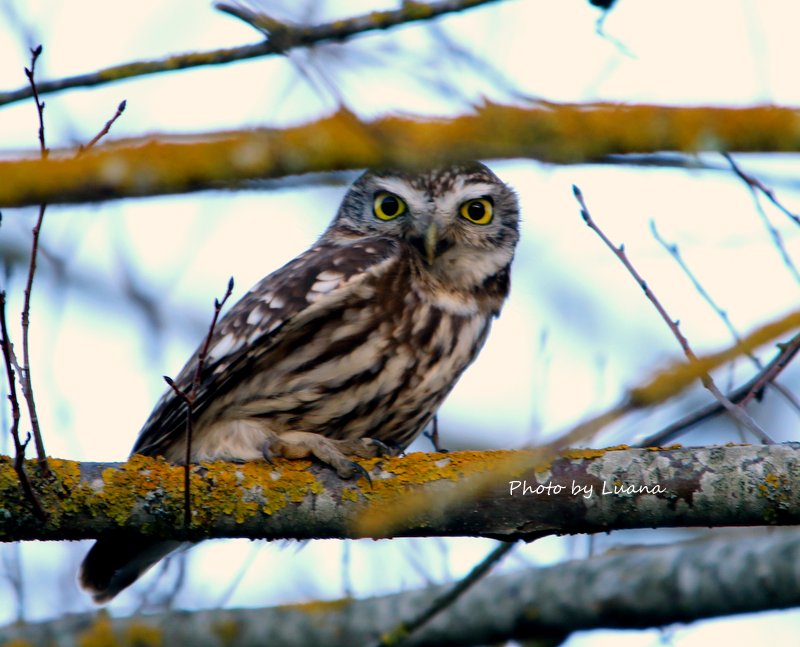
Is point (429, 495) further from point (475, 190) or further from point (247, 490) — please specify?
point (475, 190)

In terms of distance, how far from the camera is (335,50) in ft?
9.99

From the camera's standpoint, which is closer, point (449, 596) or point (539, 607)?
point (449, 596)

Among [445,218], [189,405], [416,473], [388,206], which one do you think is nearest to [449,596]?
[416,473]

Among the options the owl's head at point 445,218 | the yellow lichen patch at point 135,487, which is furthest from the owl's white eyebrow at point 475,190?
the yellow lichen patch at point 135,487

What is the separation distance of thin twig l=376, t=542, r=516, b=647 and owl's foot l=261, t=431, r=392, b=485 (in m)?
0.66

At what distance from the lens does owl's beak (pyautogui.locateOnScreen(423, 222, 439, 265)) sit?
5113 mm

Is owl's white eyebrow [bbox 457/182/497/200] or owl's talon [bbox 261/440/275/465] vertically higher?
owl's white eyebrow [bbox 457/182/497/200]

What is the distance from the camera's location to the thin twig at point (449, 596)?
11.2 ft

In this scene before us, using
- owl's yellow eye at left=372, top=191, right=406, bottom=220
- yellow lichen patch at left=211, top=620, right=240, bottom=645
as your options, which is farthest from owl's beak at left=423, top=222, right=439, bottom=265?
yellow lichen patch at left=211, top=620, right=240, bottom=645

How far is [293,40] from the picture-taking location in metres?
3.29

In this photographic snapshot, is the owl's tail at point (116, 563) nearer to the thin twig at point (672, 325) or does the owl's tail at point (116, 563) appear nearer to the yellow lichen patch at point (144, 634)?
the yellow lichen patch at point (144, 634)

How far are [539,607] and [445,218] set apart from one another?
1997 millimetres

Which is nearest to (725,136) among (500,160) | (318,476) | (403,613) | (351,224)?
(500,160)

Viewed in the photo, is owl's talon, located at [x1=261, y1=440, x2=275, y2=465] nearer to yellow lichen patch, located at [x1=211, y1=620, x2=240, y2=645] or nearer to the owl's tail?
the owl's tail
